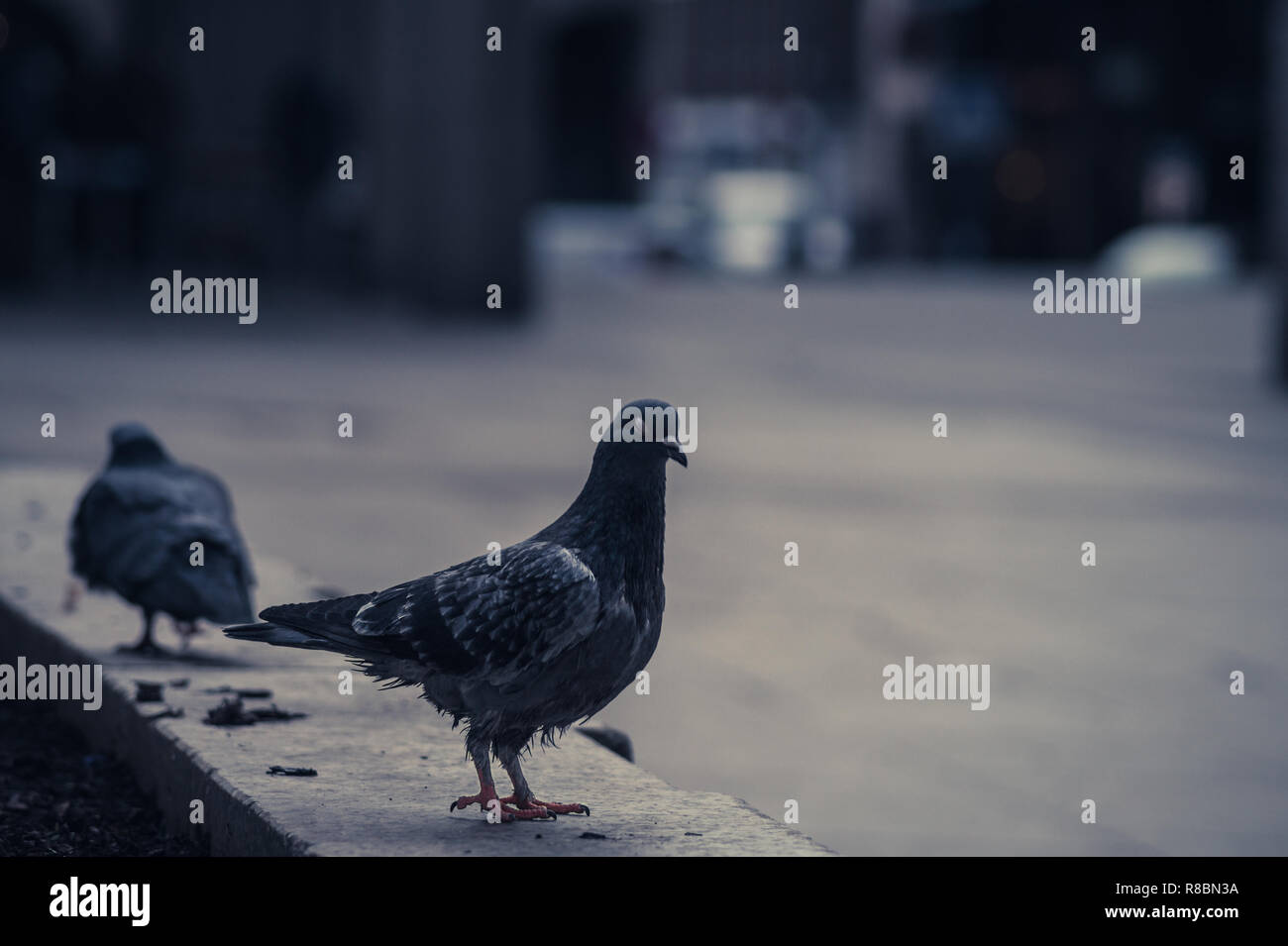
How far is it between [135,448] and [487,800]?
7.51 feet

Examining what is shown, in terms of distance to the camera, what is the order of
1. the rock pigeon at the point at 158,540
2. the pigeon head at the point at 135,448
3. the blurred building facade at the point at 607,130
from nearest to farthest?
the rock pigeon at the point at 158,540 < the pigeon head at the point at 135,448 < the blurred building facade at the point at 607,130

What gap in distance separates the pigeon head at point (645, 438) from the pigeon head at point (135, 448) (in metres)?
2.33

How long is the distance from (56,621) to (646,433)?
296 centimetres

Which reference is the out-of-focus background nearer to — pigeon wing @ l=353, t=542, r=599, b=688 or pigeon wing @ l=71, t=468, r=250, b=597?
pigeon wing @ l=71, t=468, r=250, b=597

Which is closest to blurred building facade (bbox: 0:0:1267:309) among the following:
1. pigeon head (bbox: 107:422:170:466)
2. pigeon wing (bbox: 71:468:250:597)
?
pigeon head (bbox: 107:422:170:466)

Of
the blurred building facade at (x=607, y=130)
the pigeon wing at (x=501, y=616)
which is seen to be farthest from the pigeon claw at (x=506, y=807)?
the blurred building facade at (x=607, y=130)

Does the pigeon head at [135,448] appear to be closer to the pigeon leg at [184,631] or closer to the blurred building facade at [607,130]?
the pigeon leg at [184,631]

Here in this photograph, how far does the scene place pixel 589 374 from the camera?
59.8 feet

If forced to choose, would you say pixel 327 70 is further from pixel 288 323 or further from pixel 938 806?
pixel 938 806

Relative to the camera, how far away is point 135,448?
5.59 metres

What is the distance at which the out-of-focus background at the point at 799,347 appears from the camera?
269 inches

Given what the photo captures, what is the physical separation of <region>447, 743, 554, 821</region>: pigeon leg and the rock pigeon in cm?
138

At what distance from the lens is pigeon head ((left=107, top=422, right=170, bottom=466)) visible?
5.58m
